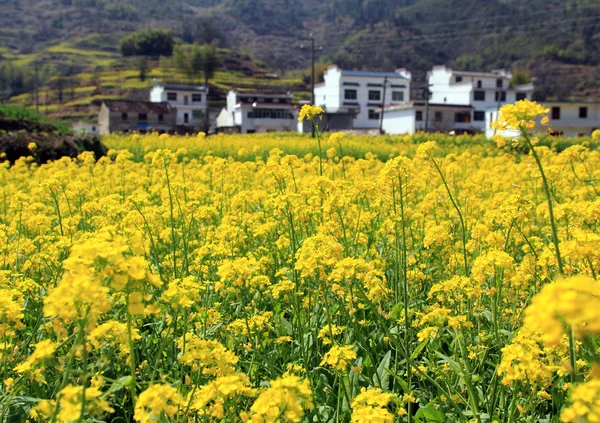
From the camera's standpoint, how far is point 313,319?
281cm

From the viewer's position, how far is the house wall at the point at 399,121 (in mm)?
47156

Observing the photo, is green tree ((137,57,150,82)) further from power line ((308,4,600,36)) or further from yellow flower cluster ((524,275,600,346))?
power line ((308,4,600,36))

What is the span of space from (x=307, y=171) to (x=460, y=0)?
184m

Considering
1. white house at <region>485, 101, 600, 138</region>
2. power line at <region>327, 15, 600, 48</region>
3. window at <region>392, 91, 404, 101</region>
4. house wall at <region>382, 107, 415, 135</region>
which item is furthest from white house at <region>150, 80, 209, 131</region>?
power line at <region>327, 15, 600, 48</region>

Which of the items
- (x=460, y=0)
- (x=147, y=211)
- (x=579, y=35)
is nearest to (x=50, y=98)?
(x=147, y=211)

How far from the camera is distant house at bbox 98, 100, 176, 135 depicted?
5550 cm

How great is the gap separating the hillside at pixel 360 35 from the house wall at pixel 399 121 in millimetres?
35619

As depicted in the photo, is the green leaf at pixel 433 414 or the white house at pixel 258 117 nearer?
the green leaf at pixel 433 414

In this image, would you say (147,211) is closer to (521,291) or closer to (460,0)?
(521,291)

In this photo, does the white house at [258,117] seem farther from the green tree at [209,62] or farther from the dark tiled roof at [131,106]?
the green tree at [209,62]

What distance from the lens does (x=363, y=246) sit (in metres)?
3.76

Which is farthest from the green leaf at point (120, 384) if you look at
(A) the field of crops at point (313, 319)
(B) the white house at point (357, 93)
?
(B) the white house at point (357, 93)

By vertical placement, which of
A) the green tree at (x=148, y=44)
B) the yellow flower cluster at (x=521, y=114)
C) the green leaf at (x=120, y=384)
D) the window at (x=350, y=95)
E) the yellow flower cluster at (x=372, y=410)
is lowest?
the yellow flower cluster at (x=372, y=410)

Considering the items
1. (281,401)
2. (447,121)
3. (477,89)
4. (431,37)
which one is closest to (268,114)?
(447,121)
